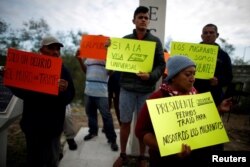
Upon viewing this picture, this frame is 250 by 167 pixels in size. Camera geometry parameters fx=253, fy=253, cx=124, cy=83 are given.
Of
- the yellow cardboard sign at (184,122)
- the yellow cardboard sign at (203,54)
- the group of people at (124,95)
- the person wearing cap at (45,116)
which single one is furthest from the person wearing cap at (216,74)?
the person wearing cap at (45,116)

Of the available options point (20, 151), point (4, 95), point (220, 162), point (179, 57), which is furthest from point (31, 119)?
point (20, 151)

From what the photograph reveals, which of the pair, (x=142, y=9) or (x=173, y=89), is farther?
(x=142, y=9)

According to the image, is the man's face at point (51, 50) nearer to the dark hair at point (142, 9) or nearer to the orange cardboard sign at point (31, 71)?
the orange cardboard sign at point (31, 71)

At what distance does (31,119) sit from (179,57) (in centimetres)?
160

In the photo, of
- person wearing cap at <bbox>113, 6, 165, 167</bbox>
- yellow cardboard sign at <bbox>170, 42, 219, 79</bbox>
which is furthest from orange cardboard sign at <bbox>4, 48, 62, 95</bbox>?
yellow cardboard sign at <bbox>170, 42, 219, 79</bbox>

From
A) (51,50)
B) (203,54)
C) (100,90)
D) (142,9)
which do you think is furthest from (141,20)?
(100,90)

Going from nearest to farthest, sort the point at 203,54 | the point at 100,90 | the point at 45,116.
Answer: the point at 45,116 → the point at 203,54 → the point at 100,90

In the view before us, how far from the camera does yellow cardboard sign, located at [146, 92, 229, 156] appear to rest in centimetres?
179

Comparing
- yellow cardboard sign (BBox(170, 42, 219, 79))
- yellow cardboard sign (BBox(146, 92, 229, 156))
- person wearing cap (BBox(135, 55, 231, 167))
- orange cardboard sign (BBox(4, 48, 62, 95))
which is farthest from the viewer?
yellow cardboard sign (BBox(170, 42, 219, 79))

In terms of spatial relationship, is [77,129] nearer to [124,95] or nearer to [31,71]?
[124,95]

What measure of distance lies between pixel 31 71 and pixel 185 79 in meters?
1.58

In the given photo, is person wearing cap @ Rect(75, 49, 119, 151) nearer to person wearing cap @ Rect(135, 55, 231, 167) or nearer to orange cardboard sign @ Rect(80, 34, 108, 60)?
orange cardboard sign @ Rect(80, 34, 108, 60)

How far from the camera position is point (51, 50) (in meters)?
2.69

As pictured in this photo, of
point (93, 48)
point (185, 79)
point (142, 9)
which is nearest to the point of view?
point (185, 79)
